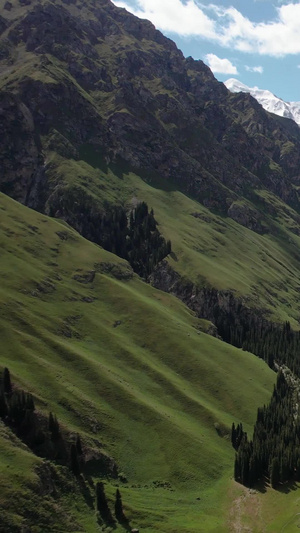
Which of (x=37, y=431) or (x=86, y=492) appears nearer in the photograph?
(x=86, y=492)

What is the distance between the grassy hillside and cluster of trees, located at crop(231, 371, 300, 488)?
4.11 m

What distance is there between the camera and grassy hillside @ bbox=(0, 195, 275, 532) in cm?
8906

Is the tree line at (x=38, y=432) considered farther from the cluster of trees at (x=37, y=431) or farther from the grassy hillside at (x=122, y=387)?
the grassy hillside at (x=122, y=387)

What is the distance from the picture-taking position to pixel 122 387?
127 m

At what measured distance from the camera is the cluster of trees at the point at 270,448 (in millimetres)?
113250

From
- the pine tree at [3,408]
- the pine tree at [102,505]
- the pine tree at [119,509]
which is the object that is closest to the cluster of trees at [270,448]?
the pine tree at [119,509]

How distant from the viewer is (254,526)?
94562 millimetres

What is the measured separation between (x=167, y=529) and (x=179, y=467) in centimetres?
2475

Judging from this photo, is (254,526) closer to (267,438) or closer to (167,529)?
(167,529)

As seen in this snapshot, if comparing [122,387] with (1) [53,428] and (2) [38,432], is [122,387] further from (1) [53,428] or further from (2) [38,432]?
(2) [38,432]

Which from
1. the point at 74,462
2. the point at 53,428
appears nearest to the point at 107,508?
the point at 74,462

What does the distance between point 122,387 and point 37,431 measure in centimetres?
3601

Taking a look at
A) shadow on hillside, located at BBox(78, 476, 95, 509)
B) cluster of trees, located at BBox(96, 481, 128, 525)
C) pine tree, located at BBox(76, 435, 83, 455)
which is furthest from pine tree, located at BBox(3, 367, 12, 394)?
cluster of trees, located at BBox(96, 481, 128, 525)

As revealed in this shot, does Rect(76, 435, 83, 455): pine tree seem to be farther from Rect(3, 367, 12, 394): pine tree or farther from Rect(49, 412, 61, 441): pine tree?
Rect(3, 367, 12, 394): pine tree
